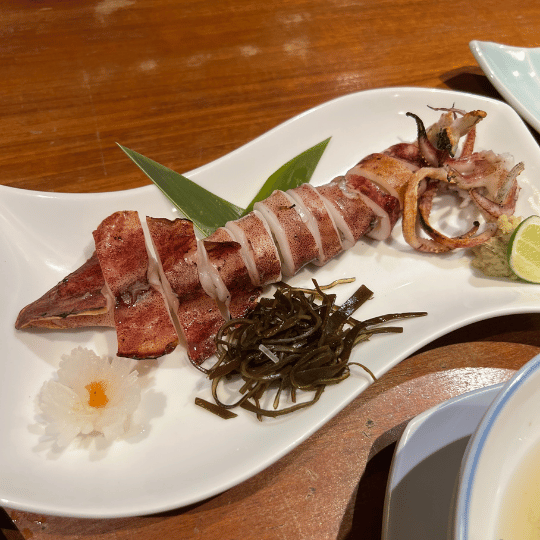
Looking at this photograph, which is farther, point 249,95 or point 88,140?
point 249,95

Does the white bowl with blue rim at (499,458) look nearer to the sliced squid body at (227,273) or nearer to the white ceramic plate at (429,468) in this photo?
the white ceramic plate at (429,468)

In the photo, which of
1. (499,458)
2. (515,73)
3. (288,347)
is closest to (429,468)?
(499,458)

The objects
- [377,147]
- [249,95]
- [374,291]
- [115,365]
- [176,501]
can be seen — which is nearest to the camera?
[176,501]

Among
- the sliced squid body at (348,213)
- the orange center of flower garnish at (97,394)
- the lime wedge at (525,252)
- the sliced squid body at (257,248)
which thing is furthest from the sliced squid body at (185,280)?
the lime wedge at (525,252)

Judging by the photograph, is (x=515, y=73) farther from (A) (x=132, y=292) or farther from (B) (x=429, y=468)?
(A) (x=132, y=292)

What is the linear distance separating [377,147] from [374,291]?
1.25 m

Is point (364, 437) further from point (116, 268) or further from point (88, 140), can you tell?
point (88, 140)

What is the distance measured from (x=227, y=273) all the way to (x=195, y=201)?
0.66 metres

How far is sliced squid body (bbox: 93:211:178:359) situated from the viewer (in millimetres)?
2232

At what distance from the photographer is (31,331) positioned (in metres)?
2.33

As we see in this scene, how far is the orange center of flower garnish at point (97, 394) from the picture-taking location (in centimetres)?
206

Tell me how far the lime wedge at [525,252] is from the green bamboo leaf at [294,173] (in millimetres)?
1406

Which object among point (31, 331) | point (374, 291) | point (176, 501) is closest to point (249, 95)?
point (374, 291)

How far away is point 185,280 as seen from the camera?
239 centimetres
